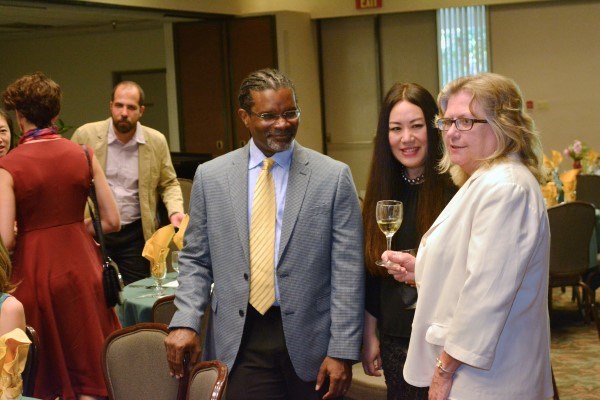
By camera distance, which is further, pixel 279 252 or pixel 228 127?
pixel 228 127

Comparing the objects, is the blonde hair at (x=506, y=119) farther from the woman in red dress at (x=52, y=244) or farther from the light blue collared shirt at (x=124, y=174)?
the light blue collared shirt at (x=124, y=174)

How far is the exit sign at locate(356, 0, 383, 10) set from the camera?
38.4 ft

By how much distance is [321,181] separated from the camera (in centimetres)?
304

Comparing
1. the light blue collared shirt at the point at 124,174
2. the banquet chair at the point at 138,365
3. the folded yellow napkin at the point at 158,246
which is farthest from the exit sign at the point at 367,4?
the banquet chair at the point at 138,365

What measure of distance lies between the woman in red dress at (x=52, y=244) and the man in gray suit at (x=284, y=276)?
1384 mm

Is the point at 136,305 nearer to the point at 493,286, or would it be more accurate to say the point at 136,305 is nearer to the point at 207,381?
the point at 207,381

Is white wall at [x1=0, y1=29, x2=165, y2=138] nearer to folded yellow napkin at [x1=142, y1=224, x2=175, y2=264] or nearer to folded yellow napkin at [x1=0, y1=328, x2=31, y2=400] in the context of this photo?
folded yellow napkin at [x1=142, y1=224, x2=175, y2=264]

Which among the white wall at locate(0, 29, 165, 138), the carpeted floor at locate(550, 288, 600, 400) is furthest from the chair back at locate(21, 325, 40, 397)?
the white wall at locate(0, 29, 165, 138)

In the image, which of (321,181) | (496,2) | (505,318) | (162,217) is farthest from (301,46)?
(505,318)

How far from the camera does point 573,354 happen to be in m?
6.21

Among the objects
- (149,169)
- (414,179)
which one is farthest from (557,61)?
(414,179)

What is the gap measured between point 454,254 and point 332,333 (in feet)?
2.17

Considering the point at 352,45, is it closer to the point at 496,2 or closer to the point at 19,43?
the point at 496,2

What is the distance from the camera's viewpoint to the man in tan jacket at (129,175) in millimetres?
5719
